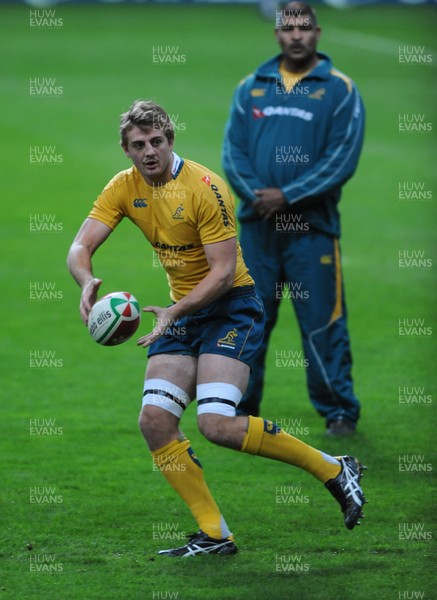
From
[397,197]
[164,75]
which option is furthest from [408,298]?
[164,75]

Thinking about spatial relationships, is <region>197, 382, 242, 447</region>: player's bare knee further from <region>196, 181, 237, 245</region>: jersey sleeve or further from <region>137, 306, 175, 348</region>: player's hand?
<region>196, 181, 237, 245</region>: jersey sleeve

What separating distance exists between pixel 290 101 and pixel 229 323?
2.76 m

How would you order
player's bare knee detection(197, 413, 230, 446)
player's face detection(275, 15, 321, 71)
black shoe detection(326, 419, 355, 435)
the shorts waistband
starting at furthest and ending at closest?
Result: black shoe detection(326, 419, 355, 435) < player's face detection(275, 15, 321, 71) < the shorts waistband < player's bare knee detection(197, 413, 230, 446)

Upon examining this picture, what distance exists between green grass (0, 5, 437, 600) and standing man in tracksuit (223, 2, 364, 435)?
654 millimetres

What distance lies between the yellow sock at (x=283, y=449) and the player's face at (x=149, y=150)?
4.93 feet

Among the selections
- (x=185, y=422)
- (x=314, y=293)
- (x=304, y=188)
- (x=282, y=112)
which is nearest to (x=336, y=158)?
(x=304, y=188)

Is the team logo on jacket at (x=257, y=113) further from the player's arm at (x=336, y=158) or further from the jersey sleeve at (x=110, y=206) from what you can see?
the jersey sleeve at (x=110, y=206)

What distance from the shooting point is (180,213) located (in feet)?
22.9

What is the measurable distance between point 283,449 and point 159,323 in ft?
3.34

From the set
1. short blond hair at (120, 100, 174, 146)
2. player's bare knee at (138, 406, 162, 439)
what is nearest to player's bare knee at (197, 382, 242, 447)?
player's bare knee at (138, 406, 162, 439)

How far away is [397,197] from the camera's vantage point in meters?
19.7

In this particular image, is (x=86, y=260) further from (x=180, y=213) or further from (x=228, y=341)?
(x=228, y=341)

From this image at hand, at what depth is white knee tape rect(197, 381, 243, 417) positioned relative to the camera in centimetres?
677

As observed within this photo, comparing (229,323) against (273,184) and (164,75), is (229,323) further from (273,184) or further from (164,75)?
(164,75)
